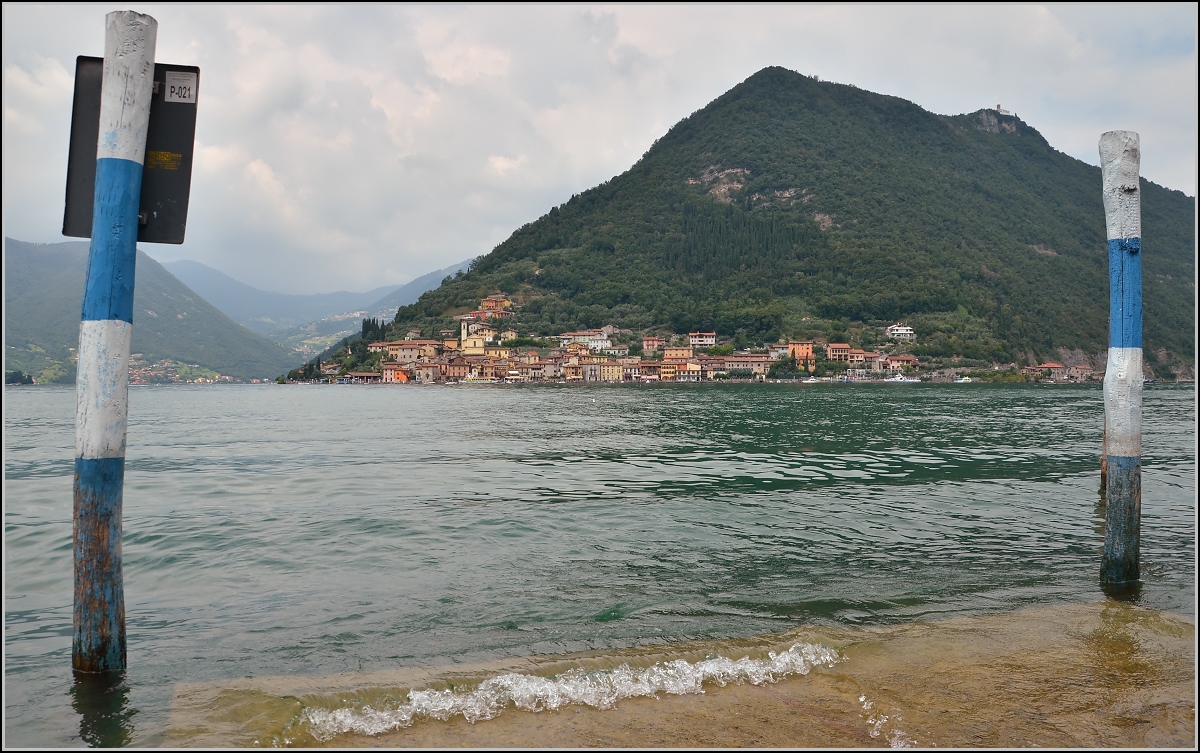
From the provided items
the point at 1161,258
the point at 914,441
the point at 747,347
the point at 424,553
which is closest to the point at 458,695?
the point at 424,553

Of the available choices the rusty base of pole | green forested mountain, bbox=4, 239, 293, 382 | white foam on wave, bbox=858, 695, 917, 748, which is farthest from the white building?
green forested mountain, bbox=4, 239, 293, 382

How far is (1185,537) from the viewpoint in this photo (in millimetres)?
10336

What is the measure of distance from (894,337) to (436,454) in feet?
379

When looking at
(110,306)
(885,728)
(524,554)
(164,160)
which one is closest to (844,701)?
(885,728)

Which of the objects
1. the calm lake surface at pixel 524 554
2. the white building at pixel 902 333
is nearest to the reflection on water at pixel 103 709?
the calm lake surface at pixel 524 554

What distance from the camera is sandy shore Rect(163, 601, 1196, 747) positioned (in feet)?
14.3

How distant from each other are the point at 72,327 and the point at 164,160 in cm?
14543

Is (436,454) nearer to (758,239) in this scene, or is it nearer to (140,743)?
(140,743)

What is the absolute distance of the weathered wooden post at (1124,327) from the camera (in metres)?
7.05

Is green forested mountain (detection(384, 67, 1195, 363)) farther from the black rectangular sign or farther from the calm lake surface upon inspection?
the black rectangular sign

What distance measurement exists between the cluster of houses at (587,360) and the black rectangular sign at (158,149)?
111759 mm

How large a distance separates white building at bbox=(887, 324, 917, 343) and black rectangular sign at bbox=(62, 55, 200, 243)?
129m

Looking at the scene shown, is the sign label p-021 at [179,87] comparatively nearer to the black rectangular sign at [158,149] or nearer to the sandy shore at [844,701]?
the black rectangular sign at [158,149]

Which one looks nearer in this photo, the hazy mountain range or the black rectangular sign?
the black rectangular sign
